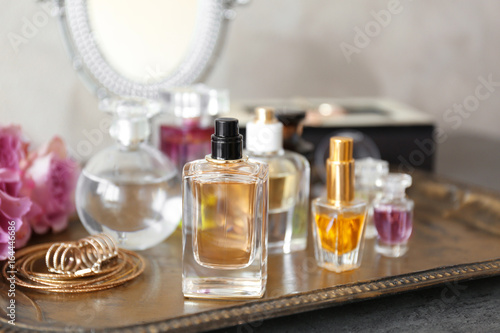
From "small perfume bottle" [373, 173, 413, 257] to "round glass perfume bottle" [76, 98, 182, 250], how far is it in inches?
9.0

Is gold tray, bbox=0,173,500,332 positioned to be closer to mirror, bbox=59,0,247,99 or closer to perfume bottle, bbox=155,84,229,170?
perfume bottle, bbox=155,84,229,170

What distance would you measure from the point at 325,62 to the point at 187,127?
2.58 ft

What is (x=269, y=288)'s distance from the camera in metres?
0.59

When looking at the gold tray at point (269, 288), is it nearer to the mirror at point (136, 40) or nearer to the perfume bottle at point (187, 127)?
the perfume bottle at point (187, 127)

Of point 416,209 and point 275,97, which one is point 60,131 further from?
point 416,209

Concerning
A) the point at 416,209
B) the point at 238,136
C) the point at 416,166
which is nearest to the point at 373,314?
the point at 238,136

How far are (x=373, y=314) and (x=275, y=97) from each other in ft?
3.12

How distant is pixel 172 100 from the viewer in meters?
0.80

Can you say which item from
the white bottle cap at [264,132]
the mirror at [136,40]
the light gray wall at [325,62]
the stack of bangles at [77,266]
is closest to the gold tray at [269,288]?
the stack of bangles at [77,266]

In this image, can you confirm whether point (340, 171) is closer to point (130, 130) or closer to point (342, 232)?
point (342, 232)

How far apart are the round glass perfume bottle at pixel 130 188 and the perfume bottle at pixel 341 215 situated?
174mm

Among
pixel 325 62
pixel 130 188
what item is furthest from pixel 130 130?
pixel 325 62

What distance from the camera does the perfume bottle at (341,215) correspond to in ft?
2.07

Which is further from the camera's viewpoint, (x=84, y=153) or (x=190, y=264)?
(x=84, y=153)
